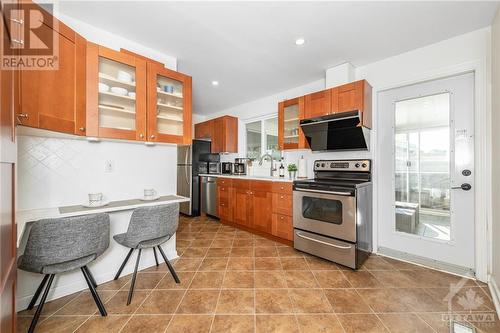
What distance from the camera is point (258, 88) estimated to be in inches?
146

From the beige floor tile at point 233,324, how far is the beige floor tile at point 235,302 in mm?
61

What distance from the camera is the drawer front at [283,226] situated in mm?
2879

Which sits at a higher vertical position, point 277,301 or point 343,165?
point 343,165

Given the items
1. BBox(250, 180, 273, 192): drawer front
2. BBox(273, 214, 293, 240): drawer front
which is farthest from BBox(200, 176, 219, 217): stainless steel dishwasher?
BBox(273, 214, 293, 240): drawer front

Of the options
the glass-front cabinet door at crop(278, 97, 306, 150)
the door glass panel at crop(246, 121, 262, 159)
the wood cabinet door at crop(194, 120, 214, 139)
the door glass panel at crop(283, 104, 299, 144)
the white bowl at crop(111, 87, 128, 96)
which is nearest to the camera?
the white bowl at crop(111, 87, 128, 96)

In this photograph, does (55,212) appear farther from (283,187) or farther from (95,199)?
(283,187)

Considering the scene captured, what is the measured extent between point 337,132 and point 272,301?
2143 millimetres

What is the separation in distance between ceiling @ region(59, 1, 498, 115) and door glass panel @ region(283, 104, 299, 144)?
64cm

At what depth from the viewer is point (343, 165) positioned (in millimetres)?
2811

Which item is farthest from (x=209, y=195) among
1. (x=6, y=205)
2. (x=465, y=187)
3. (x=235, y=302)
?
(x=465, y=187)

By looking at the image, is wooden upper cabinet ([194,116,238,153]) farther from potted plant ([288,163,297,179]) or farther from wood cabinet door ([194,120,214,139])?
potted plant ([288,163,297,179])

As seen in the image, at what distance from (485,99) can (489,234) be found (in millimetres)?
1329

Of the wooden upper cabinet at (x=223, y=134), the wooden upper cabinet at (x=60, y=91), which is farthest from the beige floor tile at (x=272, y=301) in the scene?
the wooden upper cabinet at (x=223, y=134)

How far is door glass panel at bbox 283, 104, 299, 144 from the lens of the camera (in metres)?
3.23
